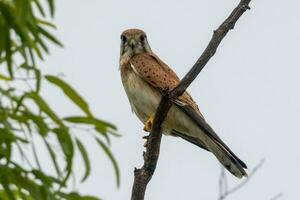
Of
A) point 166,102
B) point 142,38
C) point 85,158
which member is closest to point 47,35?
point 85,158

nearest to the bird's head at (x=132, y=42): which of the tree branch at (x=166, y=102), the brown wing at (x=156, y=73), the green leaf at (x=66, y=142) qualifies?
the brown wing at (x=156, y=73)

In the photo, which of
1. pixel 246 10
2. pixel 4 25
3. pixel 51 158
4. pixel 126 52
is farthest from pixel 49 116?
pixel 126 52

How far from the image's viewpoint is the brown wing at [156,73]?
613 cm

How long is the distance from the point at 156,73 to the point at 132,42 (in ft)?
1.53

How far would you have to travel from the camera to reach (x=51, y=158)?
10.4ft

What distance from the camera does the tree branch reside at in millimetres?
3719

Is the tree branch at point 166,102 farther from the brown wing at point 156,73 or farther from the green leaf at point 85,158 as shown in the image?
the brown wing at point 156,73

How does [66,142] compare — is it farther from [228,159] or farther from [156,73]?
[156,73]

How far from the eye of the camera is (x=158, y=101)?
6020 millimetres

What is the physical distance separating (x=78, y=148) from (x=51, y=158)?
19 cm

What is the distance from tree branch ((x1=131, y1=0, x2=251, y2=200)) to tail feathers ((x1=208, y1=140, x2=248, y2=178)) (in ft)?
4.93

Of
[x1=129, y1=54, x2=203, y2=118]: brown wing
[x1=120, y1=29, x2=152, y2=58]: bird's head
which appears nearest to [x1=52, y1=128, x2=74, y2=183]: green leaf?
[x1=129, y1=54, x2=203, y2=118]: brown wing

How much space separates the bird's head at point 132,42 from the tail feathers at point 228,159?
4.04ft

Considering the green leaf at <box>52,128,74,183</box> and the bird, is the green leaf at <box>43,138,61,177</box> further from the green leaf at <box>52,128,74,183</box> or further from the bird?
the bird
